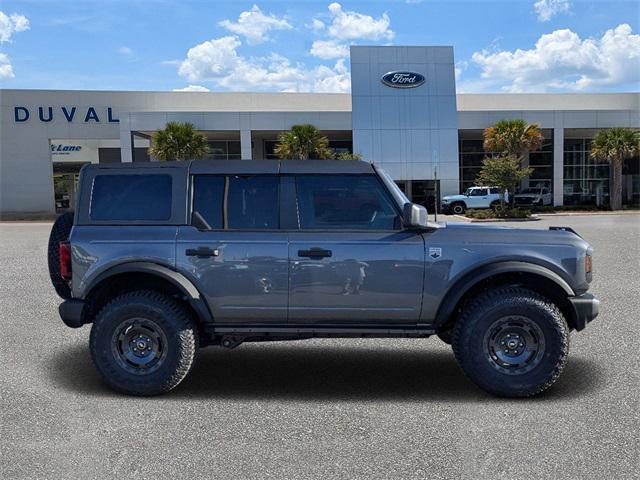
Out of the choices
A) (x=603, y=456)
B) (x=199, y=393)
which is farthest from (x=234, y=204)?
(x=603, y=456)

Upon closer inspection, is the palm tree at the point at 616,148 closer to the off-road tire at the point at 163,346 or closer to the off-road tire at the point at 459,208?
the off-road tire at the point at 459,208

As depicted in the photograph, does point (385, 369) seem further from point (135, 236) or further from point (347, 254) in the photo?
point (135, 236)

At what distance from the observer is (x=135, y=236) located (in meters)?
4.29

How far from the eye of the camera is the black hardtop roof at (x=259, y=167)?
438cm

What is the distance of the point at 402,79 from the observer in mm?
35594

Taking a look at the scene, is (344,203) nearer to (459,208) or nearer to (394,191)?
(394,191)

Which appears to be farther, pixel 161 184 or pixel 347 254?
pixel 161 184

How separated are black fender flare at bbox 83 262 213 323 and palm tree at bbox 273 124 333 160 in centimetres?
2863

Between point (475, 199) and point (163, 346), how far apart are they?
3131 centimetres

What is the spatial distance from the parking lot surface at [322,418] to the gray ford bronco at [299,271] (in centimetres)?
38

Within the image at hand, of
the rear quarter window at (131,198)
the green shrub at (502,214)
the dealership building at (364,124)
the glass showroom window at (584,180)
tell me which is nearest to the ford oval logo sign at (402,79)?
the dealership building at (364,124)

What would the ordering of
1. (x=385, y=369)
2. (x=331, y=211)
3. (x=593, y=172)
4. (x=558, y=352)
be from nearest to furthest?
(x=558, y=352) < (x=331, y=211) < (x=385, y=369) < (x=593, y=172)

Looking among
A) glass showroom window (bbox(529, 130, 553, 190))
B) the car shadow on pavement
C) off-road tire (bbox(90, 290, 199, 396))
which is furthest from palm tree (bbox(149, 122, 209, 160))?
off-road tire (bbox(90, 290, 199, 396))

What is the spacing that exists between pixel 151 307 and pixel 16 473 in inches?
59.3
